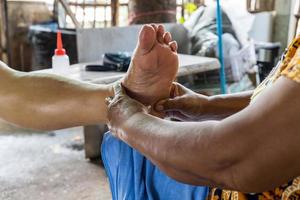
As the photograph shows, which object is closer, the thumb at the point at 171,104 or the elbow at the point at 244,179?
the elbow at the point at 244,179

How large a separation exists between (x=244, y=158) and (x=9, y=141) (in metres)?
2.49

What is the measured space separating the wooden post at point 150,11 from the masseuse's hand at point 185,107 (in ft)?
6.92

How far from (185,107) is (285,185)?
467 millimetres

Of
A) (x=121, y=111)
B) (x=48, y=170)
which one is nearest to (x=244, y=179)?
(x=121, y=111)

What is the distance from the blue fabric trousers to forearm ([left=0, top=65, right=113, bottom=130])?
0.20 metres

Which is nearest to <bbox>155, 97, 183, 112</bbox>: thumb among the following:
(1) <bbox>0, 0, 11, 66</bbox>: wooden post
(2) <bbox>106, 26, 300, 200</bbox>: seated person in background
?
(2) <bbox>106, 26, 300, 200</bbox>: seated person in background

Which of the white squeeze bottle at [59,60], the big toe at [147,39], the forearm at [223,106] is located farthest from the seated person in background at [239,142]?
the white squeeze bottle at [59,60]

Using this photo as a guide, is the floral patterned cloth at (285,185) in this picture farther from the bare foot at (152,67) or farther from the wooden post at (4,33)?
the wooden post at (4,33)

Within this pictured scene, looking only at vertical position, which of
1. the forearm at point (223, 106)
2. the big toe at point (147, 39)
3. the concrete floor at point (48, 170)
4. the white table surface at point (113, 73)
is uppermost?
the big toe at point (147, 39)

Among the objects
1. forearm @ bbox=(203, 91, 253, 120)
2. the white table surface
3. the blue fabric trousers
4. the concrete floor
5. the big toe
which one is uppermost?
the big toe

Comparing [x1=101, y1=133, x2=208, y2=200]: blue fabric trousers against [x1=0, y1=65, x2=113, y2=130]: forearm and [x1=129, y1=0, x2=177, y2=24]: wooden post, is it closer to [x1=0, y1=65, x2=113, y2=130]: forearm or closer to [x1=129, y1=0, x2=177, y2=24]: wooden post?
[x1=0, y1=65, x2=113, y2=130]: forearm

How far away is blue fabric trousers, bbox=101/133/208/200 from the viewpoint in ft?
3.01

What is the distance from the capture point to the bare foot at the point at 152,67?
1047mm

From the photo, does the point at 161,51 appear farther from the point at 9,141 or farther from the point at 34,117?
the point at 9,141
